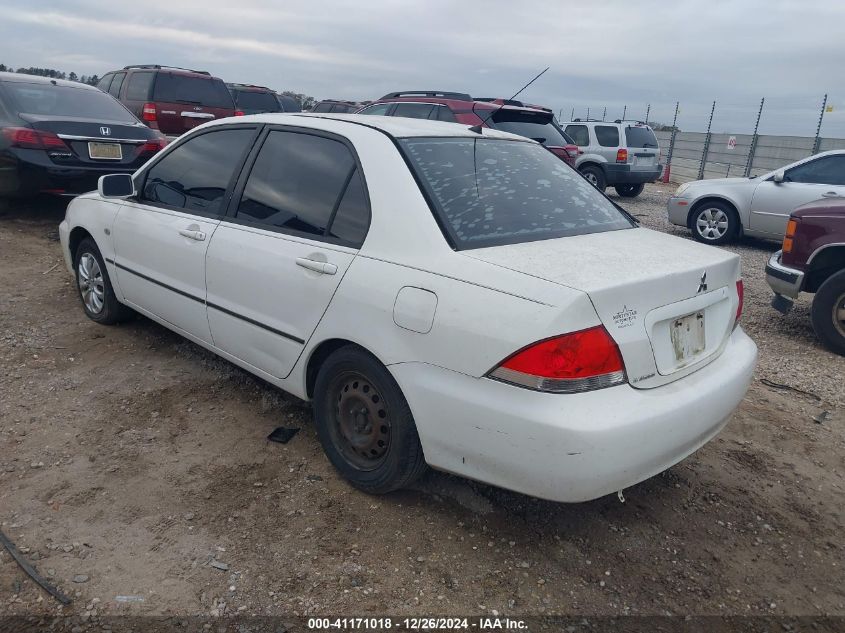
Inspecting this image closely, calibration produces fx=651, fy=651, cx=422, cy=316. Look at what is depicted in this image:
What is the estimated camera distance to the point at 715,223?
397 inches

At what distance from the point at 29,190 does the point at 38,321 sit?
2.92 metres

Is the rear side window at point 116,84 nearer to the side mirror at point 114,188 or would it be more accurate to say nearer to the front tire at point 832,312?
the side mirror at point 114,188

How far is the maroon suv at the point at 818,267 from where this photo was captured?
17.3 ft

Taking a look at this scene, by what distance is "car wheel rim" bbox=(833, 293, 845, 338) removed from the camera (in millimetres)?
5242

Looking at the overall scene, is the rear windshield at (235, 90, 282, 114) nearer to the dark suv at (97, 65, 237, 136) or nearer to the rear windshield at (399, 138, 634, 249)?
the dark suv at (97, 65, 237, 136)

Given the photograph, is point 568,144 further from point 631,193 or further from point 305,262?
point 305,262

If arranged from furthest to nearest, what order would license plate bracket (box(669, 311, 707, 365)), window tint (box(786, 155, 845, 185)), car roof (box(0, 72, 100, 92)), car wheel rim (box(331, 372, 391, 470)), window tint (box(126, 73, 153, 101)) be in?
window tint (box(126, 73, 153, 101)) < window tint (box(786, 155, 845, 185)) < car roof (box(0, 72, 100, 92)) < car wheel rim (box(331, 372, 391, 470)) < license plate bracket (box(669, 311, 707, 365))

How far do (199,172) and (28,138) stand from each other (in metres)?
4.35

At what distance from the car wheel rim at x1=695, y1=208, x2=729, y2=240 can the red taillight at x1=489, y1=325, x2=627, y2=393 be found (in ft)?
28.7

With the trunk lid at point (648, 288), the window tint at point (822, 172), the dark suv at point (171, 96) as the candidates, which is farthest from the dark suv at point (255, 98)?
the trunk lid at point (648, 288)

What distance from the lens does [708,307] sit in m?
2.77

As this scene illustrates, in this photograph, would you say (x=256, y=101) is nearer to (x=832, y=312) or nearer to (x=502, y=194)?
(x=832, y=312)

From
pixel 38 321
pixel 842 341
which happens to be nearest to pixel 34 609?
pixel 38 321

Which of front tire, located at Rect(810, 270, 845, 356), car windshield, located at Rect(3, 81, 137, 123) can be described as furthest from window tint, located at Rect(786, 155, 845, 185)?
car windshield, located at Rect(3, 81, 137, 123)
